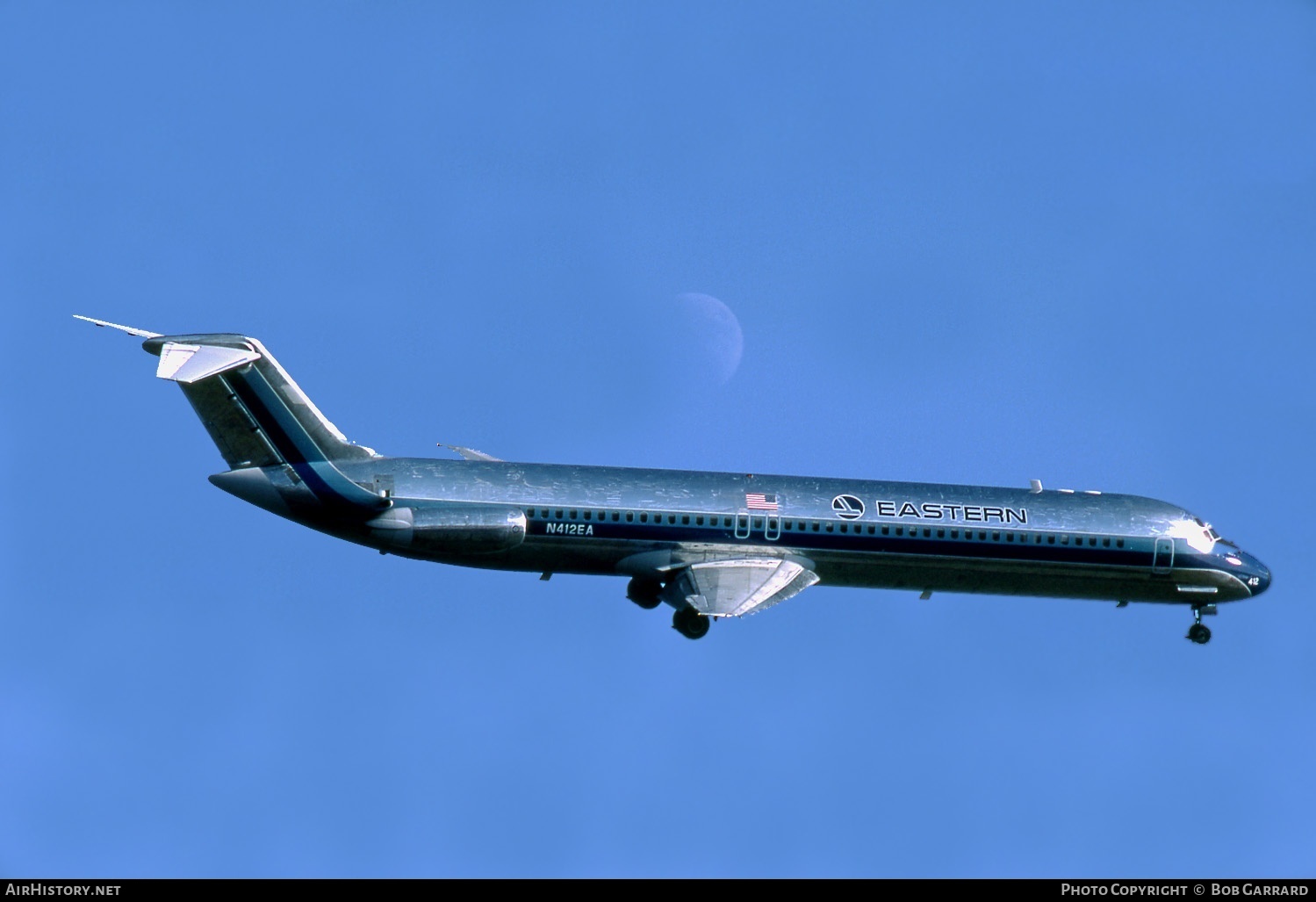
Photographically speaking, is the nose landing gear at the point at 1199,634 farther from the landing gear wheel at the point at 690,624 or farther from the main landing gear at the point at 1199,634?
the landing gear wheel at the point at 690,624

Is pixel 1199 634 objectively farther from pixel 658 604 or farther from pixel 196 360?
pixel 196 360

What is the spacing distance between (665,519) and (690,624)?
3480 mm

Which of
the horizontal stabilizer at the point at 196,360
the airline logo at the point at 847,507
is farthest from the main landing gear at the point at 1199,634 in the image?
the horizontal stabilizer at the point at 196,360

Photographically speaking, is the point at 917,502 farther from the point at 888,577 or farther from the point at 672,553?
the point at 672,553

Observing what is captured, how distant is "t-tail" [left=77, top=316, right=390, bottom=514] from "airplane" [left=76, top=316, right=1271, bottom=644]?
47 millimetres

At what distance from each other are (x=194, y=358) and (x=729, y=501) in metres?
17.7

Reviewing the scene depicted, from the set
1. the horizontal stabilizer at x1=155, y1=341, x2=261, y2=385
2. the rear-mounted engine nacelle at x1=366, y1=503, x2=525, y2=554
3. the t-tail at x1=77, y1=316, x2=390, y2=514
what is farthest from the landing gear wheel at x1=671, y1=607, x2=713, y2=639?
the horizontal stabilizer at x1=155, y1=341, x2=261, y2=385

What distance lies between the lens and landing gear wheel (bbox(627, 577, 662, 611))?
62156mm

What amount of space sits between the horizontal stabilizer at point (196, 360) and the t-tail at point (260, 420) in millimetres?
28

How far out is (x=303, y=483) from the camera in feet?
196

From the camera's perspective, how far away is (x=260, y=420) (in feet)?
197

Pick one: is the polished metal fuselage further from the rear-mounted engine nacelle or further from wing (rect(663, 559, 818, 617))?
wing (rect(663, 559, 818, 617))

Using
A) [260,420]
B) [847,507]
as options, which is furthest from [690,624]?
[260,420]
